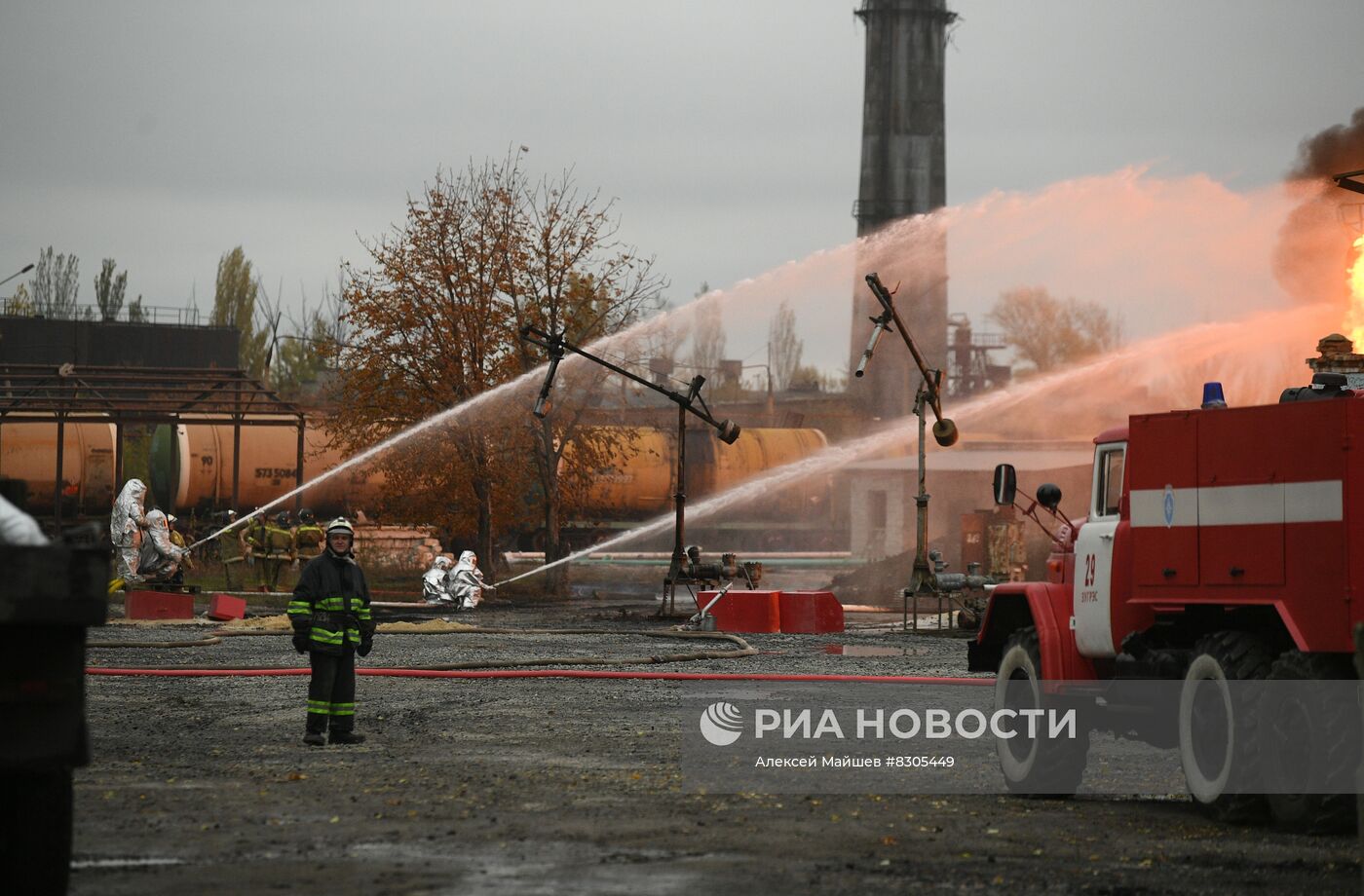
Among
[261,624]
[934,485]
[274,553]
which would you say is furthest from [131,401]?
[934,485]

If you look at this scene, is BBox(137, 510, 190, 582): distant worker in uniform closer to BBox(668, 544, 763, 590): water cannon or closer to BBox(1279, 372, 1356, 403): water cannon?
BBox(668, 544, 763, 590): water cannon

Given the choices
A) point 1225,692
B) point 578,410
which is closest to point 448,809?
point 1225,692

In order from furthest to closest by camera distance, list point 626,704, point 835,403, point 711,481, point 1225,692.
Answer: point 835,403, point 711,481, point 626,704, point 1225,692

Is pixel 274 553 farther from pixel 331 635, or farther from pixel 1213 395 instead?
pixel 1213 395

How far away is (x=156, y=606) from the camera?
27469mm

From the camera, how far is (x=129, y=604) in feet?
89.4

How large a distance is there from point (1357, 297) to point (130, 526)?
18.8 m

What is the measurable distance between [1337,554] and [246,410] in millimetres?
34927

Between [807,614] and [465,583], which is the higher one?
[465,583]

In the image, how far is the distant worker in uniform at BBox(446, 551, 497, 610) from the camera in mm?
32500

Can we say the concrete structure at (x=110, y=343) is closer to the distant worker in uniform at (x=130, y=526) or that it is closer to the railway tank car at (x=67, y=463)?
the railway tank car at (x=67, y=463)

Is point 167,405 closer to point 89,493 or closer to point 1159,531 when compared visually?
point 89,493

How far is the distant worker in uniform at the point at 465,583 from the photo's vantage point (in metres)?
32.5

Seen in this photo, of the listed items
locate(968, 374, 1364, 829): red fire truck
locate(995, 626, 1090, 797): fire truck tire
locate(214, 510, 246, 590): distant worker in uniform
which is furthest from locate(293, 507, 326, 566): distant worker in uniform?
locate(968, 374, 1364, 829): red fire truck
